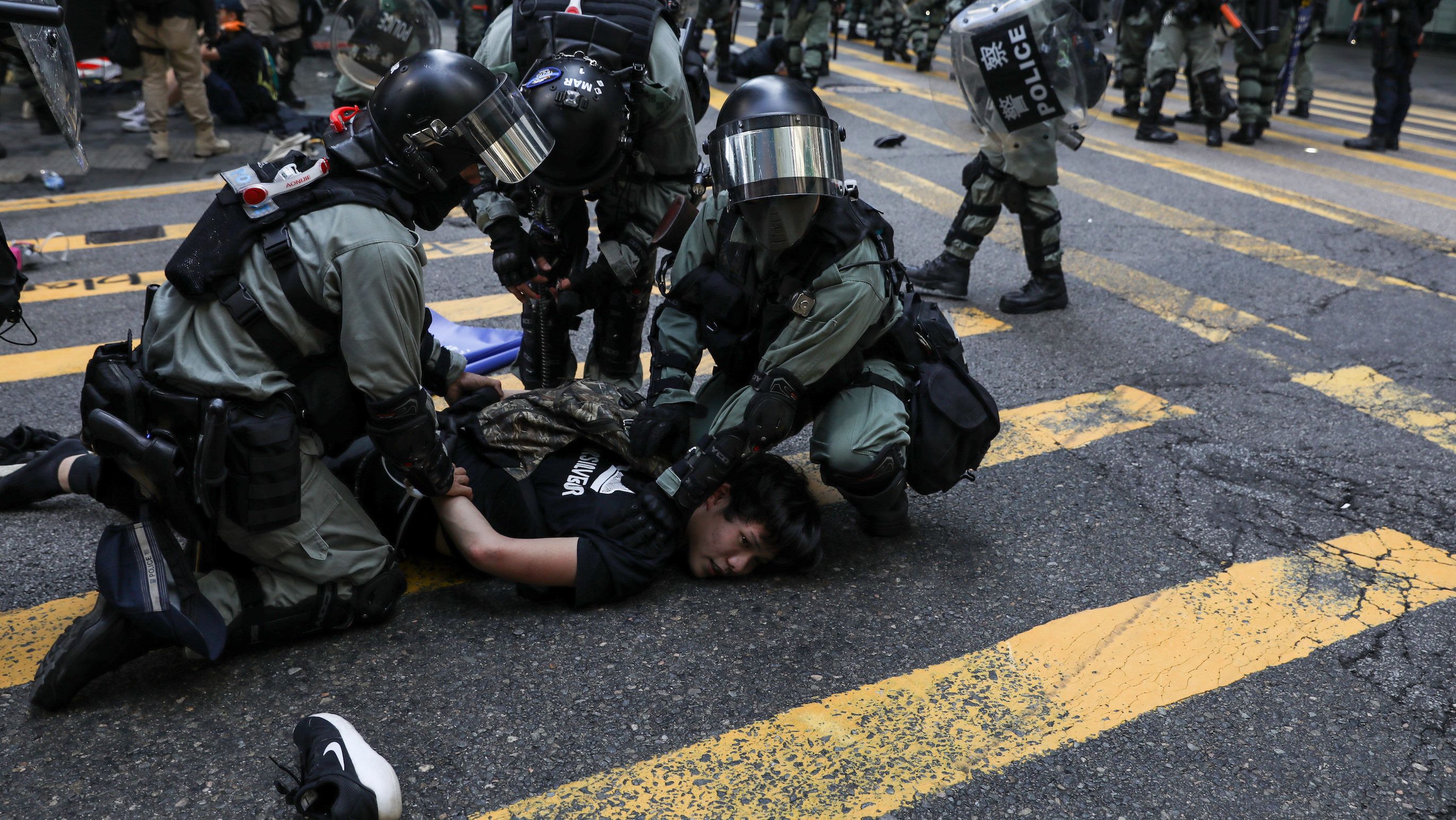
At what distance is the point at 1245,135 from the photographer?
941cm

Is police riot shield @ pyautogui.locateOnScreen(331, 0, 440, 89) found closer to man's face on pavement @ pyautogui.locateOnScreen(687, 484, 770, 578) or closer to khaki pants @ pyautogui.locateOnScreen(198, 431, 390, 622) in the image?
khaki pants @ pyautogui.locateOnScreen(198, 431, 390, 622)

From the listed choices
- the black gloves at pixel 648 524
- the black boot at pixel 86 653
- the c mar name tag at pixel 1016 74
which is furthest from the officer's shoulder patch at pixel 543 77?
the c mar name tag at pixel 1016 74

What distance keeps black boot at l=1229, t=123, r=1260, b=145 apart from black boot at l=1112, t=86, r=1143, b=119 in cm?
90

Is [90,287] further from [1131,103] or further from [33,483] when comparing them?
[1131,103]

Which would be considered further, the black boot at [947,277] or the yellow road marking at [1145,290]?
the black boot at [947,277]

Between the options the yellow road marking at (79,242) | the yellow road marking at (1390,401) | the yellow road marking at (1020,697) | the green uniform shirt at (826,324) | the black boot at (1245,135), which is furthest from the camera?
the black boot at (1245,135)

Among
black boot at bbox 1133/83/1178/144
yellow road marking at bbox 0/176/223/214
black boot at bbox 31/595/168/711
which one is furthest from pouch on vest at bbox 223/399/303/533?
black boot at bbox 1133/83/1178/144

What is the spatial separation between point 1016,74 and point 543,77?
2432mm

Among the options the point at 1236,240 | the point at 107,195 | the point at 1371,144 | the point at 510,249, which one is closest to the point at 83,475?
the point at 510,249

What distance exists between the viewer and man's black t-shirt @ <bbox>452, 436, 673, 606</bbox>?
2740 millimetres

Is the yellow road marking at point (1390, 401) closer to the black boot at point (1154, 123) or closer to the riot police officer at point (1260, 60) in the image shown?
the black boot at point (1154, 123)

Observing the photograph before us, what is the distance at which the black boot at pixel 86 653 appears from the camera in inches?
89.3

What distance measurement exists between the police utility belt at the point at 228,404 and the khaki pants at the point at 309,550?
77 mm

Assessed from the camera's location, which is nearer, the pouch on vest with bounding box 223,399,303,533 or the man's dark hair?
the pouch on vest with bounding box 223,399,303,533
